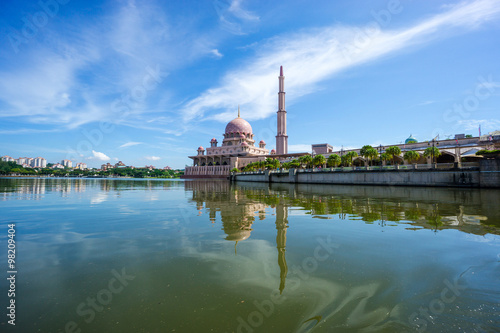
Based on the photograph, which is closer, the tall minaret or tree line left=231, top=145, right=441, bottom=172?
tree line left=231, top=145, right=441, bottom=172

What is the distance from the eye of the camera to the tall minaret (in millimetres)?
88062

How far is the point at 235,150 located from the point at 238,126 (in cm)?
1098

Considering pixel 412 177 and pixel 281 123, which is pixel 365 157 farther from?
pixel 281 123

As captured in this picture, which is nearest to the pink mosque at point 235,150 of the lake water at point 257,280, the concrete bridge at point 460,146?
the concrete bridge at point 460,146

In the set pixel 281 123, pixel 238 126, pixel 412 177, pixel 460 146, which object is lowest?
pixel 412 177

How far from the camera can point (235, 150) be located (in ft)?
319

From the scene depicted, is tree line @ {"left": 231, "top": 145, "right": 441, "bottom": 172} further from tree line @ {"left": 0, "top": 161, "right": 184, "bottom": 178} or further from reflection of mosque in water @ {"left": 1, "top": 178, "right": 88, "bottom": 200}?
tree line @ {"left": 0, "top": 161, "right": 184, "bottom": 178}

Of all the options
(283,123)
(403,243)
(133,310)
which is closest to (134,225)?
(133,310)

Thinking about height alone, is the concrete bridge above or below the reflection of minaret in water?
above

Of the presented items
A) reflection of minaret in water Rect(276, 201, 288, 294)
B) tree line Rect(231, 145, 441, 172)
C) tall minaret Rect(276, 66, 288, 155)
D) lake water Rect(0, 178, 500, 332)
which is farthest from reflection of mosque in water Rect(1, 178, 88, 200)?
tall minaret Rect(276, 66, 288, 155)

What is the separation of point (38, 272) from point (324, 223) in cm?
747
